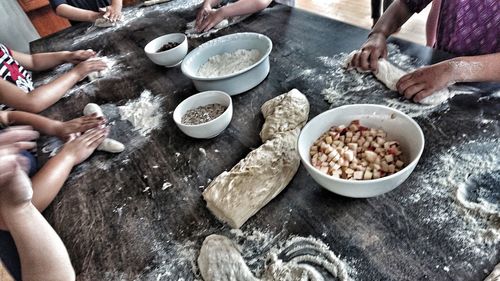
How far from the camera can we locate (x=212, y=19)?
1585 millimetres

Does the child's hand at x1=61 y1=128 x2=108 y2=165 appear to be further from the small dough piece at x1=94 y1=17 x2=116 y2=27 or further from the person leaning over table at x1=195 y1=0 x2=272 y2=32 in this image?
the small dough piece at x1=94 y1=17 x2=116 y2=27

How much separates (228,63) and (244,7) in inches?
19.0

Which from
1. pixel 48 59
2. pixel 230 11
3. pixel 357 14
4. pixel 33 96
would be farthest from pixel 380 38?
pixel 357 14

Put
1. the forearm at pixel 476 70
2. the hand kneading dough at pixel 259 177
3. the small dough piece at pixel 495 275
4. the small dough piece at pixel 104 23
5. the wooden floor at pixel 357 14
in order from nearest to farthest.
Answer: the small dough piece at pixel 495 275 → the hand kneading dough at pixel 259 177 → the forearm at pixel 476 70 → the small dough piece at pixel 104 23 → the wooden floor at pixel 357 14

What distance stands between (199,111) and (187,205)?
0.36 m

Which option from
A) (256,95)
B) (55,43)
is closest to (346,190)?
(256,95)

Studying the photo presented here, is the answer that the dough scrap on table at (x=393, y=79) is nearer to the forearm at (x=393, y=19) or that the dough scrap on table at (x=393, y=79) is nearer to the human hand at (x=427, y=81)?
the human hand at (x=427, y=81)

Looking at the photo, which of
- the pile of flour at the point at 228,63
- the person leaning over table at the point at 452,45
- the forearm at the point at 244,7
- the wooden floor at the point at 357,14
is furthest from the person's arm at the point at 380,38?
the wooden floor at the point at 357,14

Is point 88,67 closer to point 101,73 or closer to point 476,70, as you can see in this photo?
point 101,73

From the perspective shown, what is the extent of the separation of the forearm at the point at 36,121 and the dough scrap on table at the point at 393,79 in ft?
3.79

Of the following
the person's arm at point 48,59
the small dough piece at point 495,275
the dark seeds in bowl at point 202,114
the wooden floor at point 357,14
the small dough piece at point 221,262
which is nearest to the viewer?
the small dough piece at point 495,275

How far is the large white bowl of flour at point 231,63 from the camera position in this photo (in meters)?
1.10

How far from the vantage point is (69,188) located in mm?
952

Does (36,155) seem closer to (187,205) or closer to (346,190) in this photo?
(187,205)
